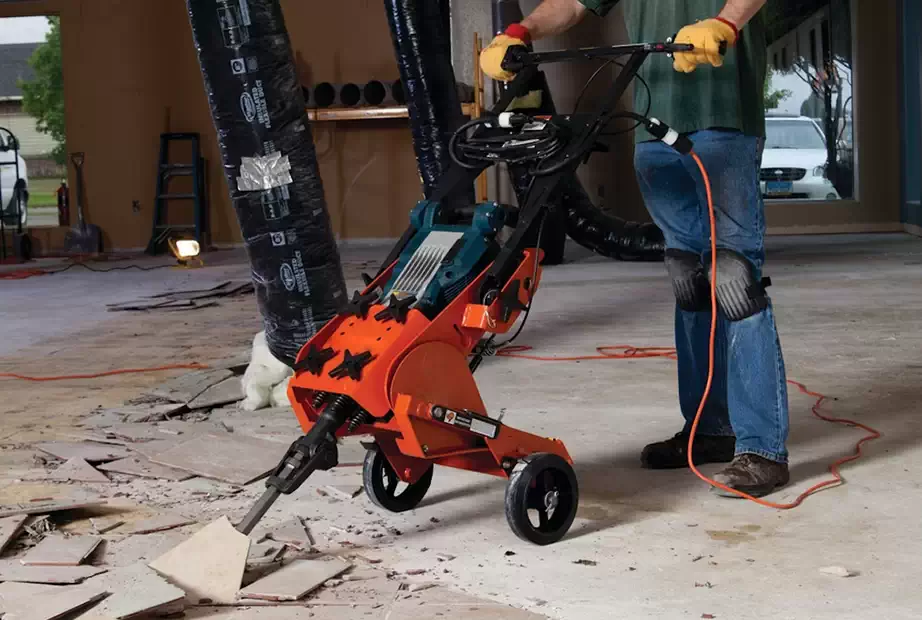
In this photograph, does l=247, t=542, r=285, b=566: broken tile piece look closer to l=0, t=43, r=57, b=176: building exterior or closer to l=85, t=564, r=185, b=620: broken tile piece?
l=85, t=564, r=185, b=620: broken tile piece

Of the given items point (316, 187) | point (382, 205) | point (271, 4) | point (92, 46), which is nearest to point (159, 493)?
point (316, 187)

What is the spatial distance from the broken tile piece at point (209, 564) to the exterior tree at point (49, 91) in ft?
38.8

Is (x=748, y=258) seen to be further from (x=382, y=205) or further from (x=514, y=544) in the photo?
(x=382, y=205)

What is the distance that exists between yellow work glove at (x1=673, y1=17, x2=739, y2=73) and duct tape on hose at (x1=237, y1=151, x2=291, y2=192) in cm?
168

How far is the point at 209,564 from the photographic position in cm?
208

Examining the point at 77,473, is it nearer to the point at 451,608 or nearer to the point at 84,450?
the point at 84,450

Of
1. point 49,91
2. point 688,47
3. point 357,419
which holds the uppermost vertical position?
point 49,91

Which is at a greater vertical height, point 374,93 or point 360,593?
point 374,93

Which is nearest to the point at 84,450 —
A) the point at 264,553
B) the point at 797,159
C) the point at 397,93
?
the point at 264,553

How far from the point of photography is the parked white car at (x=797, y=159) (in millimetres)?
11273

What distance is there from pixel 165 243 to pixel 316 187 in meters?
Answer: 8.38

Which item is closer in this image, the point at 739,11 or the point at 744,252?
the point at 739,11

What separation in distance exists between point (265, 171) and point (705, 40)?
1795 millimetres

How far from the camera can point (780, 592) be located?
2012 mm
